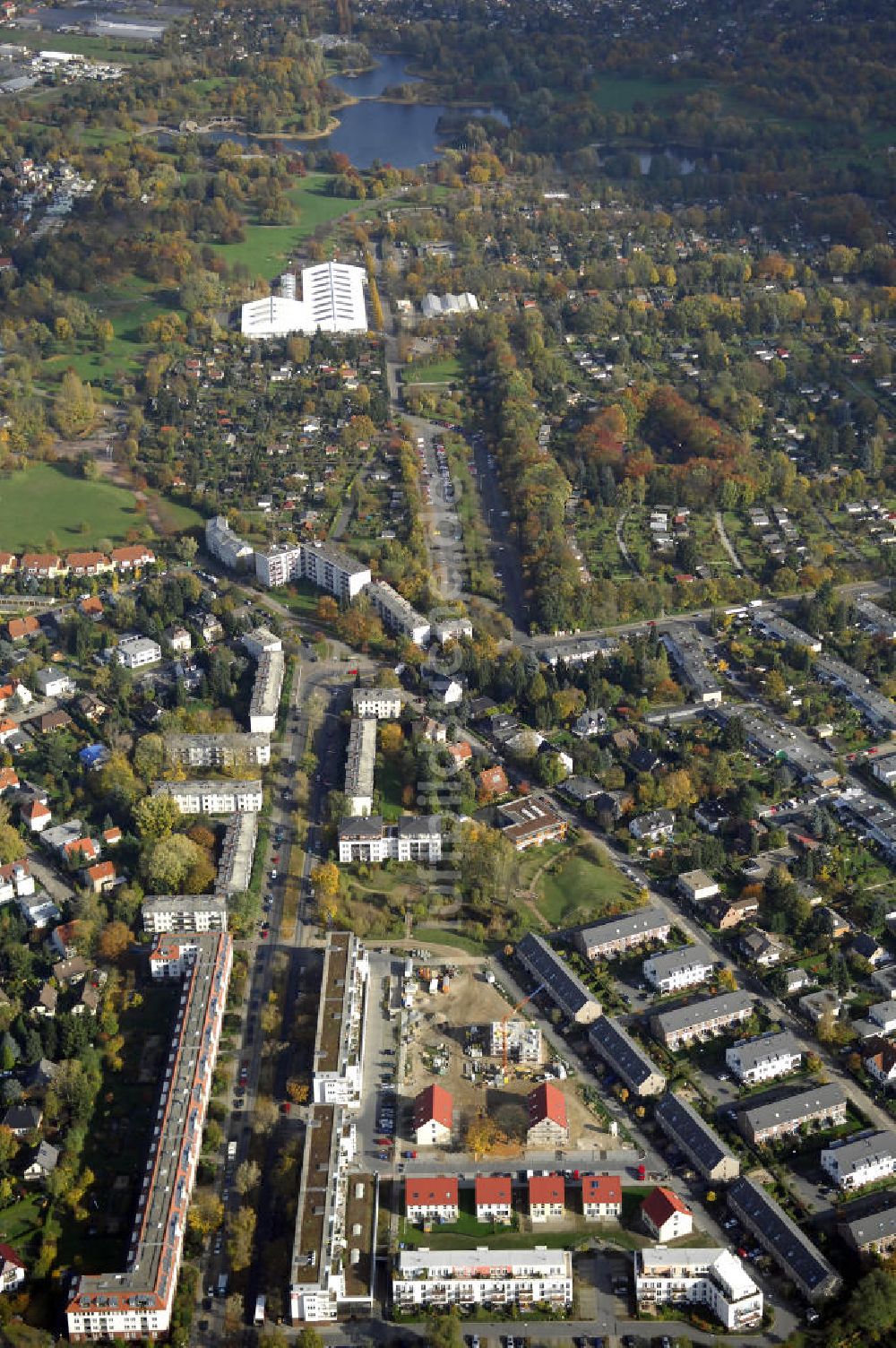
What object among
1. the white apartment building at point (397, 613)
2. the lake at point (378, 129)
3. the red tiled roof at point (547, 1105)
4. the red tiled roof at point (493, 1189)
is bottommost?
the lake at point (378, 129)

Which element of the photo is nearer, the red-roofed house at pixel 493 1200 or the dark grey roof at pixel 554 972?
the red-roofed house at pixel 493 1200

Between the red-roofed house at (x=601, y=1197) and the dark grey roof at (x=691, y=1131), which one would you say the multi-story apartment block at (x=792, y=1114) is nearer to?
the dark grey roof at (x=691, y=1131)

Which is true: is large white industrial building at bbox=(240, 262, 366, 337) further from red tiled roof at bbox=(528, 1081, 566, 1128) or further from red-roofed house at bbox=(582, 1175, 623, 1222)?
red-roofed house at bbox=(582, 1175, 623, 1222)

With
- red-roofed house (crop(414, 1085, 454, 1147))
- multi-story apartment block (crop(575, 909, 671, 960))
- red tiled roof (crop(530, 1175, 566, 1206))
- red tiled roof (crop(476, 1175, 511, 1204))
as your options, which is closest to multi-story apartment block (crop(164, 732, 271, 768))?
multi-story apartment block (crop(575, 909, 671, 960))

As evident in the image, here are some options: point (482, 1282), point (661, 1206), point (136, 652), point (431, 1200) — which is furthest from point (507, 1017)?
point (136, 652)

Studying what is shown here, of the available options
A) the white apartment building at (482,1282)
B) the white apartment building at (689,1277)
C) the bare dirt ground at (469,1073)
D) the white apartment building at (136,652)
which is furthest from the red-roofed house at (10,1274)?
the white apartment building at (136,652)

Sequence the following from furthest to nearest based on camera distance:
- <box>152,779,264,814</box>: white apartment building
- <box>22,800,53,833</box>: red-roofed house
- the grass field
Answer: the grass field < <box>152,779,264,814</box>: white apartment building < <box>22,800,53,833</box>: red-roofed house

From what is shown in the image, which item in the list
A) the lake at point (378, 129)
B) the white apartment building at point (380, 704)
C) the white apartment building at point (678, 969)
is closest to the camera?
the white apartment building at point (678, 969)
